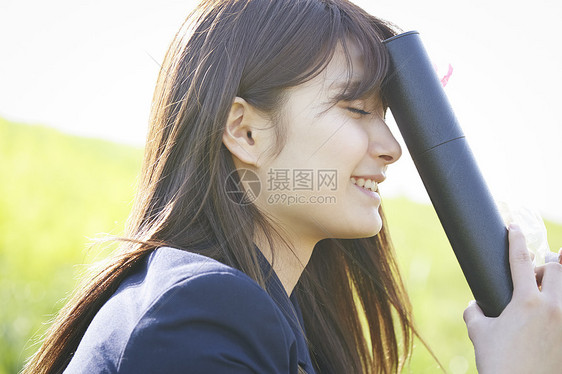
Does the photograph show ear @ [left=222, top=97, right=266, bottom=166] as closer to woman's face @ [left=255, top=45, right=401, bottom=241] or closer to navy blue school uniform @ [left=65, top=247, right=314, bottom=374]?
woman's face @ [left=255, top=45, right=401, bottom=241]

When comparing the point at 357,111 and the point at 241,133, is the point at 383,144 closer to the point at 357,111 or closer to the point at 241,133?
the point at 357,111

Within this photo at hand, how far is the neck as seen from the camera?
56.1 inches

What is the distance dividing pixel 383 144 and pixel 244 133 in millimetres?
348

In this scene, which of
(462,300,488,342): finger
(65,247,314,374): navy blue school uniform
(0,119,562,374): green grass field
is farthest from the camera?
(0,119,562,374): green grass field

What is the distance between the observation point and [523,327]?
1.27 metres

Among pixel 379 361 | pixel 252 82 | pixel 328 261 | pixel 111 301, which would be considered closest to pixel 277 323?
pixel 111 301

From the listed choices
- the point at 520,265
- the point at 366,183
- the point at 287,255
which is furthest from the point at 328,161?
the point at 520,265

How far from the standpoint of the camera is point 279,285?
1381mm

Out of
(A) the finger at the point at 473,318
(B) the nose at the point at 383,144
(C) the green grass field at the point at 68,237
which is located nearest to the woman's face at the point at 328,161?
(B) the nose at the point at 383,144

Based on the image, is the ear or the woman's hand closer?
the woman's hand

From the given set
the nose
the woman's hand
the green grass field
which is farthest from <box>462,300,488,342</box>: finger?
the green grass field

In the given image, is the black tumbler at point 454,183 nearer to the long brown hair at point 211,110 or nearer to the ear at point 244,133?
the long brown hair at point 211,110

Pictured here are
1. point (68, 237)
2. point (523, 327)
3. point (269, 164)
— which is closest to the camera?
point (523, 327)

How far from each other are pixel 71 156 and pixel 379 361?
8.93ft
